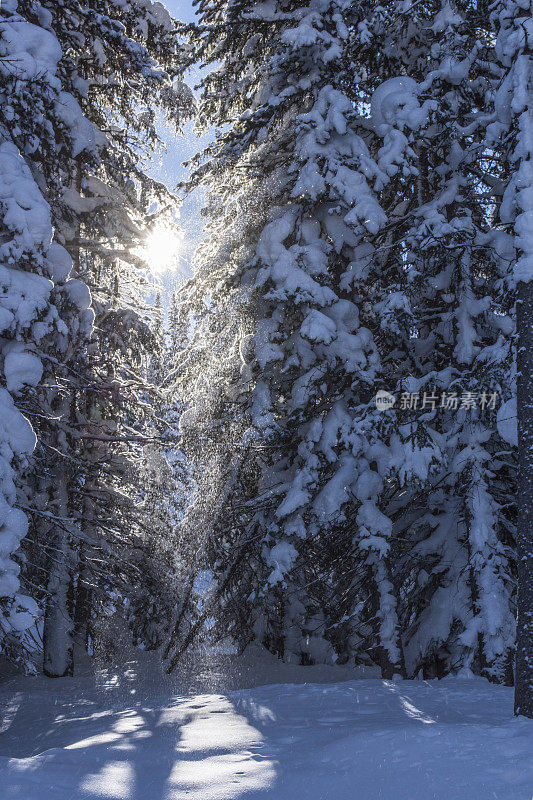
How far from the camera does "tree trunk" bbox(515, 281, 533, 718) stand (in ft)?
20.3

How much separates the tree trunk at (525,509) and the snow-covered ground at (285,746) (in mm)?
367

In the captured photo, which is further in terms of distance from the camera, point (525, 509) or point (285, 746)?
point (525, 509)

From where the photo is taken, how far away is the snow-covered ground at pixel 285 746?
4957 millimetres

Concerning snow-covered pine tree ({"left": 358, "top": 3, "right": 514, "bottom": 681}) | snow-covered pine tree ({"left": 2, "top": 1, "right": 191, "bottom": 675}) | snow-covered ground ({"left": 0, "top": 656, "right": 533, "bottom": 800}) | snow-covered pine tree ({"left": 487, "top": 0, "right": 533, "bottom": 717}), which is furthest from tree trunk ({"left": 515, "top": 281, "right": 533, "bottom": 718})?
snow-covered pine tree ({"left": 2, "top": 1, "right": 191, "bottom": 675})

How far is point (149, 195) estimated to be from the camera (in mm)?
14367

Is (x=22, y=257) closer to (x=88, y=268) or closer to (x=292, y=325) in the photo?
(x=292, y=325)

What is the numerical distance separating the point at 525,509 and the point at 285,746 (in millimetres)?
3289

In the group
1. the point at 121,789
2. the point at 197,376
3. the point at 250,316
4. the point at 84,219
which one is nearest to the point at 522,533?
the point at 121,789

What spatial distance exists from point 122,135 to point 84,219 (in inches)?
111

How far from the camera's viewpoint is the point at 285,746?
6320 millimetres

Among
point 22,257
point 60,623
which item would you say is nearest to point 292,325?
point 22,257

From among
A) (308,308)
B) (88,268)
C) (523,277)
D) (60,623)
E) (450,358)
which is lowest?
(60,623)

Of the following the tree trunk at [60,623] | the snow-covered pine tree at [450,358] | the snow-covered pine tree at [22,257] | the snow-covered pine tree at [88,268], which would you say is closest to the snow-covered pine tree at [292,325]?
the snow-covered pine tree at [450,358]

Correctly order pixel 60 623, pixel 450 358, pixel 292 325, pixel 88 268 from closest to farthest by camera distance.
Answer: pixel 450 358 → pixel 292 325 → pixel 60 623 → pixel 88 268
